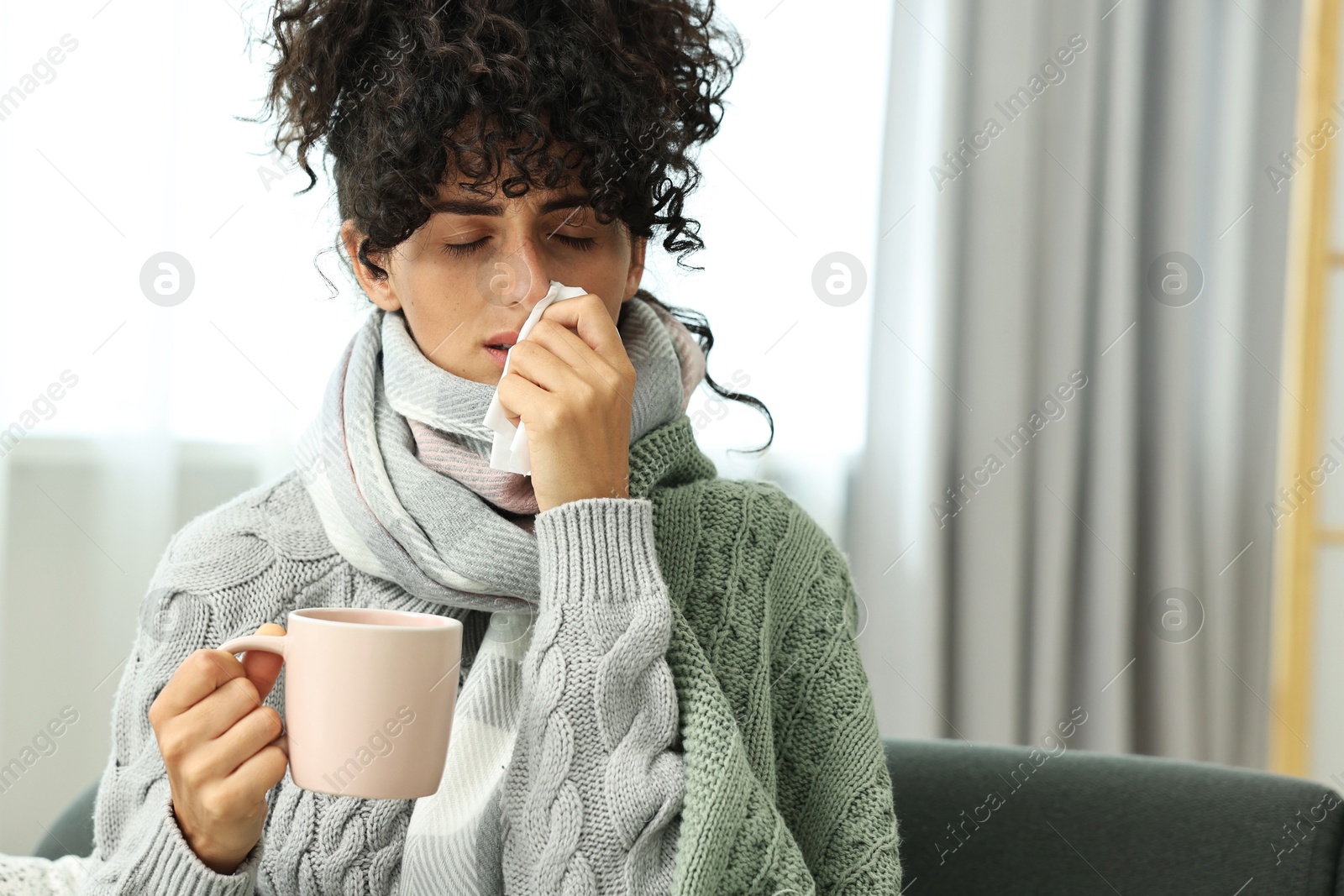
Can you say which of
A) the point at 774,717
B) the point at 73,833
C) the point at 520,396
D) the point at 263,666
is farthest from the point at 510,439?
the point at 73,833

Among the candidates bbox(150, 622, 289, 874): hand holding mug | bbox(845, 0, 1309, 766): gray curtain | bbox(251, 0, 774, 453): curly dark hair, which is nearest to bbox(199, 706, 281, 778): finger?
bbox(150, 622, 289, 874): hand holding mug

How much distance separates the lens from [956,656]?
2137 mm

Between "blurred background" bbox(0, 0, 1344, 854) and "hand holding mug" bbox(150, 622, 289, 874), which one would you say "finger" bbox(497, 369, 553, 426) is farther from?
"blurred background" bbox(0, 0, 1344, 854)

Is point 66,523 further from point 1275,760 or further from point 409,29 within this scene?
point 1275,760

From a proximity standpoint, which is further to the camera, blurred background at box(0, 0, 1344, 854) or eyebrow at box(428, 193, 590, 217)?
blurred background at box(0, 0, 1344, 854)

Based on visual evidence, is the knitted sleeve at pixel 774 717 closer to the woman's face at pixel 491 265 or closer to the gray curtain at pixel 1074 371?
the woman's face at pixel 491 265

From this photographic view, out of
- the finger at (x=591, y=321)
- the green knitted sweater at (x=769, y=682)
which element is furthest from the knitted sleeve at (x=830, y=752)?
the finger at (x=591, y=321)

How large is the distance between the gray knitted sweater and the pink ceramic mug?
0.55 ft

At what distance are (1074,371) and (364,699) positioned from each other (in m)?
1.85

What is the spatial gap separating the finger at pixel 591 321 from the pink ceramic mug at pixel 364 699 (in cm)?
30

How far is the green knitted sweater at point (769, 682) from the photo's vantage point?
850mm

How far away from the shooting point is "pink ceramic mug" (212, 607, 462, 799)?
63cm

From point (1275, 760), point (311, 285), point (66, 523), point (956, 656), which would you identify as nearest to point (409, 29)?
point (311, 285)

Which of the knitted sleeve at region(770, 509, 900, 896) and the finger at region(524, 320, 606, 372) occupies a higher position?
the finger at region(524, 320, 606, 372)
